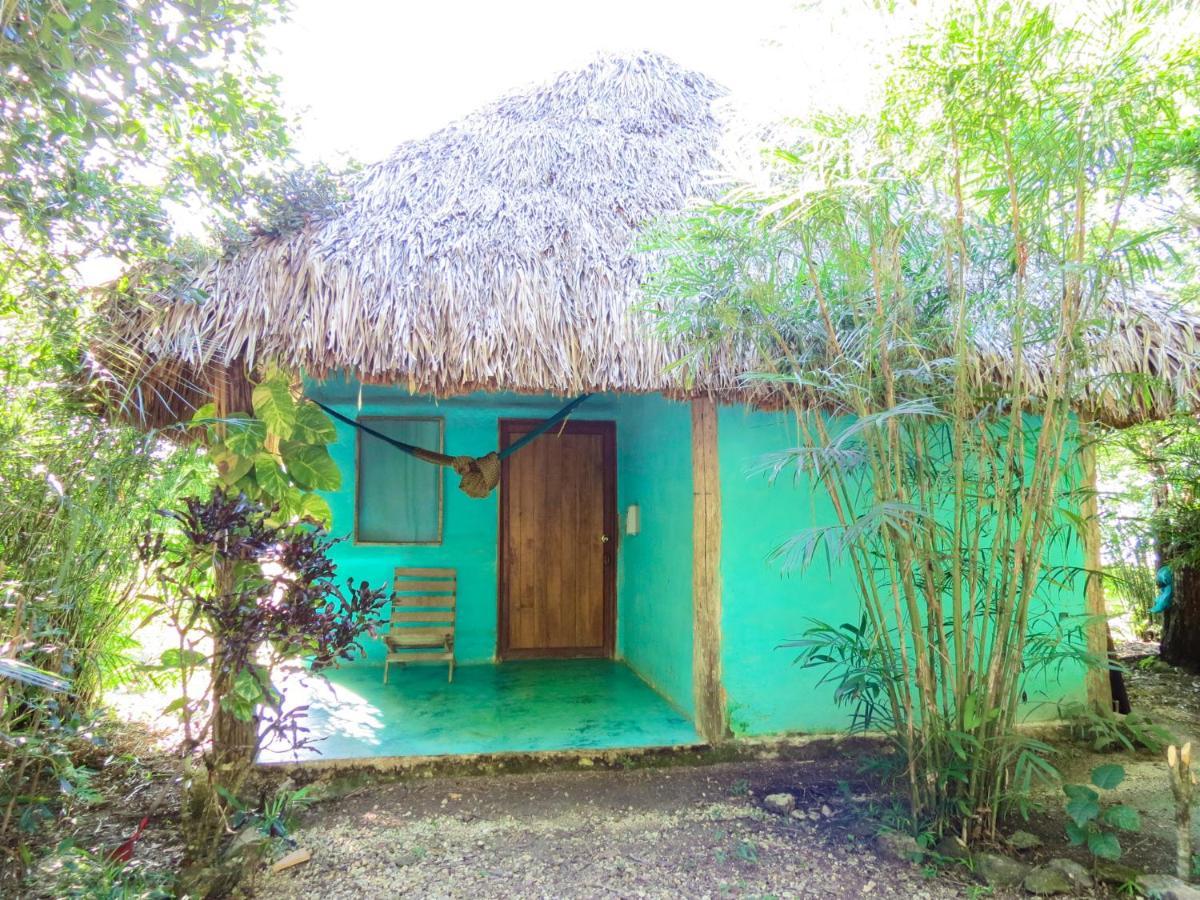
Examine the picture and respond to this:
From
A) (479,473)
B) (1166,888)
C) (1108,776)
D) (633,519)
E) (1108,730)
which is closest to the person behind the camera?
(1166,888)

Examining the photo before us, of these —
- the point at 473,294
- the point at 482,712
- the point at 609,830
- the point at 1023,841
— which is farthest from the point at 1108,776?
the point at 473,294

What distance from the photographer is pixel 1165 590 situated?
17.4 feet

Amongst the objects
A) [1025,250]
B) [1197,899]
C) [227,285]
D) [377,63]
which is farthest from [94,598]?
[1197,899]

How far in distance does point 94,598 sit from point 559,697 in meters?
2.26

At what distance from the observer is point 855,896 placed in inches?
85.4

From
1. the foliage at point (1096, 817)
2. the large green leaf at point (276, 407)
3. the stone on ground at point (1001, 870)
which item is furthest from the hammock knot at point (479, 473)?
the foliage at point (1096, 817)

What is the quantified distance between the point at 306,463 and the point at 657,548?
6.83 ft

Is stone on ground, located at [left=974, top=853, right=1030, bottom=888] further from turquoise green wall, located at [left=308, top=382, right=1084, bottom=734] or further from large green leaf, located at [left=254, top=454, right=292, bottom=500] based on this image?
large green leaf, located at [left=254, top=454, right=292, bottom=500]

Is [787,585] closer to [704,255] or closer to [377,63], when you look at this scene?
[704,255]

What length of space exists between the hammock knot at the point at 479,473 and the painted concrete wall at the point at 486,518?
0.60 metres

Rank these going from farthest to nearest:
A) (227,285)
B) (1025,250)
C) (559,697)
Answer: (559,697) < (227,285) < (1025,250)

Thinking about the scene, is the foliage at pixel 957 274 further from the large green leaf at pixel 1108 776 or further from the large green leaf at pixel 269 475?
the large green leaf at pixel 269 475

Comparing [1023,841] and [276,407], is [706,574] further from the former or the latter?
[276,407]

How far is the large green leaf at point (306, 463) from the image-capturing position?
9.03 ft
